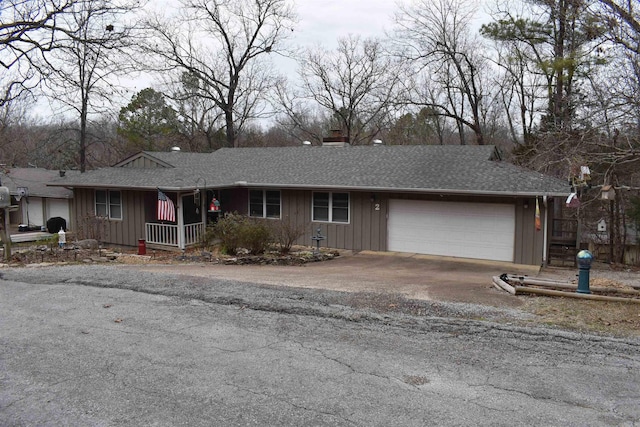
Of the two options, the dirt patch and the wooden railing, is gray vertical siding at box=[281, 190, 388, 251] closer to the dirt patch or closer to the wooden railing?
the wooden railing

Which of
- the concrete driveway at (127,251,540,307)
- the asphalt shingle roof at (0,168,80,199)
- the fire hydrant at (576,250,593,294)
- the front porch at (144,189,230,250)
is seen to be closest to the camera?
the fire hydrant at (576,250,593,294)

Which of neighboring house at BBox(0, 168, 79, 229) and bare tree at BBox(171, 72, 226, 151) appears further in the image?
bare tree at BBox(171, 72, 226, 151)

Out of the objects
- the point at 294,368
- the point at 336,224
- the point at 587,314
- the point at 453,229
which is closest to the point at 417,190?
the point at 453,229

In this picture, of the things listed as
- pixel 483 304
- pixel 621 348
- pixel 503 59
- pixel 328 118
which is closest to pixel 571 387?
pixel 621 348

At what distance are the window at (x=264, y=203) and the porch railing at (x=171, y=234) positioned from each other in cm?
195

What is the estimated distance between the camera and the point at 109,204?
726 inches

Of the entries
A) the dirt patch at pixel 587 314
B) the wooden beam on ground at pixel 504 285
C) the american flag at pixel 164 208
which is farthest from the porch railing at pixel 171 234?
the dirt patch at pixel 587 314

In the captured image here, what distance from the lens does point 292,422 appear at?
4102mm

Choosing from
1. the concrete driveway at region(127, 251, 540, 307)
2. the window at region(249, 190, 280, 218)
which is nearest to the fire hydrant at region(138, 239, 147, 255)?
the concrete driveway at region(127, 251, 540, 307)

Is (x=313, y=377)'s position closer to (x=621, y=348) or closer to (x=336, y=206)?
(x=621, y=348)

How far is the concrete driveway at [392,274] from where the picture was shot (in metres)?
8.85

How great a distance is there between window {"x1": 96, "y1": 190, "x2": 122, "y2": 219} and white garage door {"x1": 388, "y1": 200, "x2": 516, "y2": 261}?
9674 mm

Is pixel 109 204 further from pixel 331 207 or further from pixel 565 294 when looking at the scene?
pixel 565 294

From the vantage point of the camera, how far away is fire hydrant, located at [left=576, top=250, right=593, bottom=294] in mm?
8203
